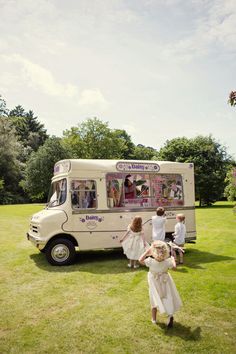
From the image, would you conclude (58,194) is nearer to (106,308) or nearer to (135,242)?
(135,242)

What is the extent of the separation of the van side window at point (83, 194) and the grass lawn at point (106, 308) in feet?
6.60

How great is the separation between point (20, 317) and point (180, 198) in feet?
26.3

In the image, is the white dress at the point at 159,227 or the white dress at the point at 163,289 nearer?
the white dress at the point at 163,289

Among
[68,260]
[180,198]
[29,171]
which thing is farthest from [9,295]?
[29,171]

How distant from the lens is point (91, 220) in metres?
11.6

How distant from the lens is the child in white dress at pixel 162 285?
20.3 feet

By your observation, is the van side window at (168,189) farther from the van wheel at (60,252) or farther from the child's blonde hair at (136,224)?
the van wheel at (60,252)

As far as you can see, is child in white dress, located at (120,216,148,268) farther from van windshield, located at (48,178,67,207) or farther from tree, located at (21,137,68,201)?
tree, located at (21,137,68,201)

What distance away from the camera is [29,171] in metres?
51.4

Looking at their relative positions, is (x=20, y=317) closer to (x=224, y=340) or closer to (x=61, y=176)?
(x=224, y=340)

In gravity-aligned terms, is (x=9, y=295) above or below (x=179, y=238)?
below

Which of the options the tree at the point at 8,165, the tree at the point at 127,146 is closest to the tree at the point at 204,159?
the tree at the point at 8,165

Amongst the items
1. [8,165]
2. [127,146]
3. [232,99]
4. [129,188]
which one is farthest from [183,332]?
[127,146]

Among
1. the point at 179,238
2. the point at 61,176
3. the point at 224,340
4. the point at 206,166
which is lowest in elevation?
the point at 224,340
